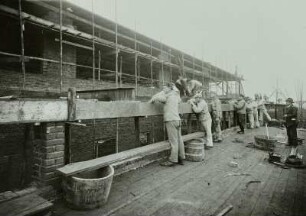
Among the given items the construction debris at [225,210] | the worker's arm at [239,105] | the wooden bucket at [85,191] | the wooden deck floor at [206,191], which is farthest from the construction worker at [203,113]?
the wooden bucket at [85,191]

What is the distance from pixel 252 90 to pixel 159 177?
365 feet

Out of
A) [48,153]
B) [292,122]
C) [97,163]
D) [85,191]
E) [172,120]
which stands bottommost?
[85,191]

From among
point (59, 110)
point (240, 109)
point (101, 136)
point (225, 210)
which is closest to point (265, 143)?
point (240, 109)

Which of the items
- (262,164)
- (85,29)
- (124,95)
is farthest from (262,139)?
(85,29)

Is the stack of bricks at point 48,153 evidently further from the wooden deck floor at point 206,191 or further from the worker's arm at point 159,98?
the worker's arm at point 159,98

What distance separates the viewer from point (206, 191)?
4535mm

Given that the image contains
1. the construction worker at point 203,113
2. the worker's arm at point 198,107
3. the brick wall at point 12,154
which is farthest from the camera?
the construction worker at point 203,113

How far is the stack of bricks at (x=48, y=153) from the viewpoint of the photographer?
3.78 m

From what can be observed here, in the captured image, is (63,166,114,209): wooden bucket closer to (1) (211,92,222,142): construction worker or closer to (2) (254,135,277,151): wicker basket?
(2) (254,135,277,151): wicker basket

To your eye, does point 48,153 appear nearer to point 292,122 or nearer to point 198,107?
point 198,107

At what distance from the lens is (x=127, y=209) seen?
3.71 metres

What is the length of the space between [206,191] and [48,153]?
2.86 metres

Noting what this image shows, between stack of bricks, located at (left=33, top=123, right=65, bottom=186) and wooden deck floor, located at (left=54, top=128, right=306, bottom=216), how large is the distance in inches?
18.5

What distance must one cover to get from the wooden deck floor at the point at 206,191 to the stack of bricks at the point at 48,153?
47 centimetres
